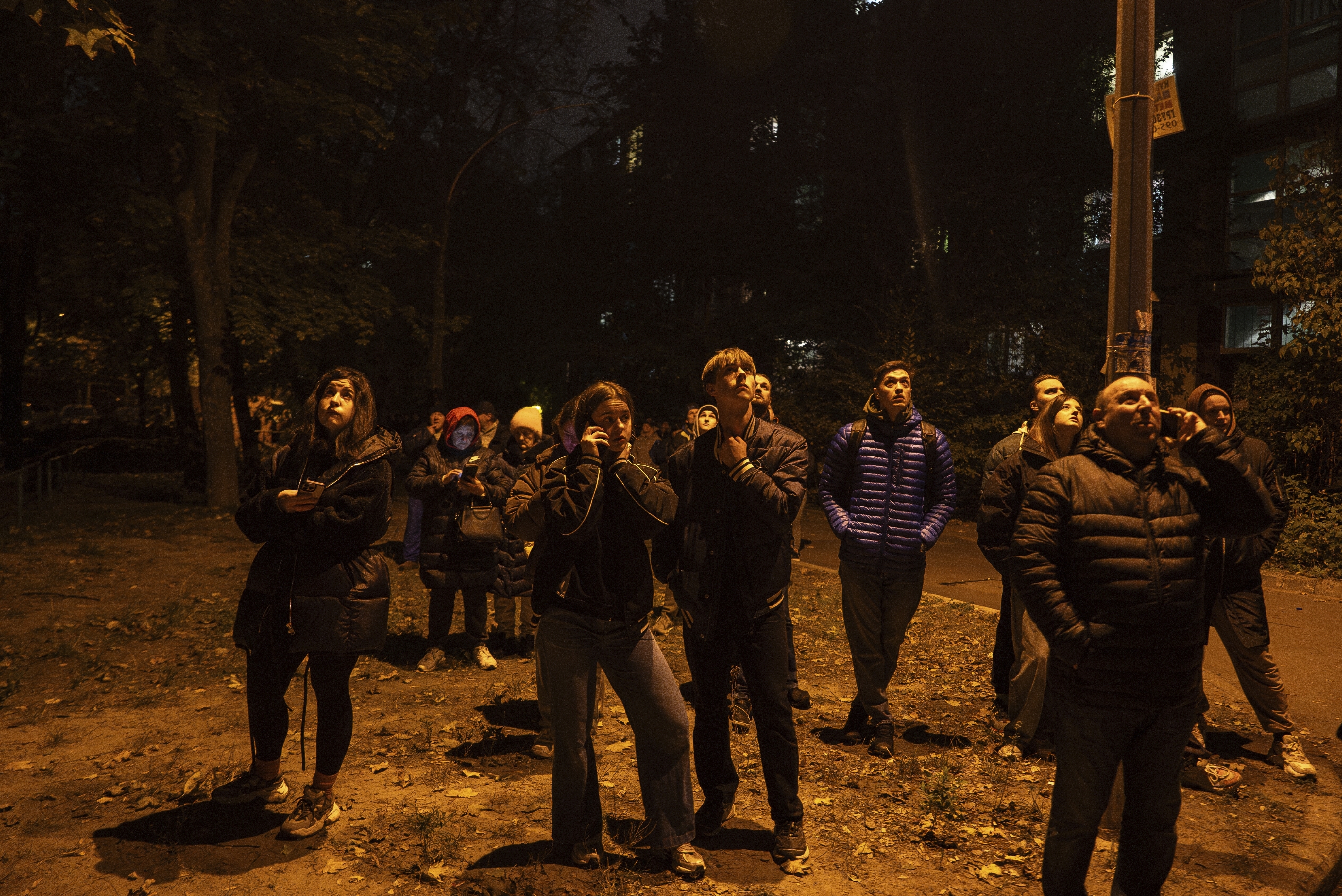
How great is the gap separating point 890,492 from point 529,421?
2476mm

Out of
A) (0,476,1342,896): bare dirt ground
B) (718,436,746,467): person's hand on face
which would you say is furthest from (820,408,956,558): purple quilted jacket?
(718,436,746,467): person's hand on face

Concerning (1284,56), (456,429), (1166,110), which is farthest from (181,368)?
(1284,56)

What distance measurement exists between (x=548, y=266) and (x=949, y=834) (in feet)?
104

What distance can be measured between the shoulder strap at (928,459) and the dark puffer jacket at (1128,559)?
Result: 7.44 ft

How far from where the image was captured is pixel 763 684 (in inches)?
164

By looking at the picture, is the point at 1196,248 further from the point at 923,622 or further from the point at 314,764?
the point at 314,764

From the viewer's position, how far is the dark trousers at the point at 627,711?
12.7 feet

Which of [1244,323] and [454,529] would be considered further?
[1244,323]

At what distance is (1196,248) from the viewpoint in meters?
23.8

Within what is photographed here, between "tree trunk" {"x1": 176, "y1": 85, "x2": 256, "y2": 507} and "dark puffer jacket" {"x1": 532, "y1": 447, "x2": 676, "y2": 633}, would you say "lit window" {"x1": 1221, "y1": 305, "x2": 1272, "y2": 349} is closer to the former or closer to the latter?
"tree trunk" {"x1": 176, "y1": 85, "x2": 256, "y2": 507}

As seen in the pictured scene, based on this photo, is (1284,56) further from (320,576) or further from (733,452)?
(320,576)

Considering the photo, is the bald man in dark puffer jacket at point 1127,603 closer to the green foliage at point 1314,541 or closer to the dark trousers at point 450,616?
the dark trousers at point 450,616

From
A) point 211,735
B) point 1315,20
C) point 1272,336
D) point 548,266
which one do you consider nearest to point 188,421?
point 548,266

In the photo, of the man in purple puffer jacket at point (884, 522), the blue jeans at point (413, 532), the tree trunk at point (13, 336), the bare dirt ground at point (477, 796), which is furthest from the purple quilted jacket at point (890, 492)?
the tree trunk at point (13, 336)
